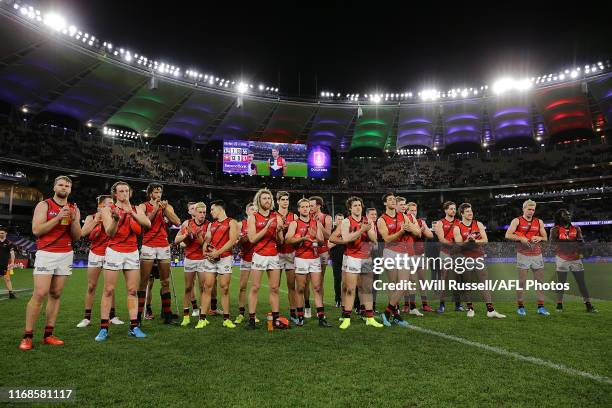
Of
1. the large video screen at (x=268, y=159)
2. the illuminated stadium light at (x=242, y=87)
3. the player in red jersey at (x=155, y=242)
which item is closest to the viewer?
the player in red jersey at (x=155, y=242)

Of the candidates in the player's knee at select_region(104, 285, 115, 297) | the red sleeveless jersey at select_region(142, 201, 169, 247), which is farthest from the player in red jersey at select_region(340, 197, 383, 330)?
the player's knee at select_region(104, 285, 115, 297)

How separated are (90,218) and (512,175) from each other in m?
47.0

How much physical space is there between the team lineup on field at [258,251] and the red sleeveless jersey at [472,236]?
0.07ft

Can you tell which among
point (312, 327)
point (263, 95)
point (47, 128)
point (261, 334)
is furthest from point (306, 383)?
point (47, 128)

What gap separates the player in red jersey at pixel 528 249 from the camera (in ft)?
28.1

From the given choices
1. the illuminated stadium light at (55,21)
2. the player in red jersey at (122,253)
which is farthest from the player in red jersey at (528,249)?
the illuminated stadium light at (55,21)

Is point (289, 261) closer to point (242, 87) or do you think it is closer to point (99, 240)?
point (99, 240)

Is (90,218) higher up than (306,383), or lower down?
higher up

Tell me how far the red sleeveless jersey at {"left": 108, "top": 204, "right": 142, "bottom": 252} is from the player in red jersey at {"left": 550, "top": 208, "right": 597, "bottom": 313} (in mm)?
8754

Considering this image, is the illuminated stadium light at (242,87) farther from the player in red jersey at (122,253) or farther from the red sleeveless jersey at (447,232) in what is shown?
the player in red jersey at (122,253)

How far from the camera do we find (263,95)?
38156 millimetres

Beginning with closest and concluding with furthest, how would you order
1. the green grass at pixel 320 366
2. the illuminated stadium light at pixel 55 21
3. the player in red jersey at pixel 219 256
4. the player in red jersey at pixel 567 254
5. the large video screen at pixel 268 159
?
the green grass at pixel 320 366 → the player in red jersey at pixel 219 256 → the player in red jersey at pixel 567 254 → the illuminated stadium light at pixel 55 21 → the large video screen at pixel 268 159

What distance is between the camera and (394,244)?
305 inches

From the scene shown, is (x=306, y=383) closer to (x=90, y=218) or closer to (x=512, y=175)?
(x=90, y=218)
